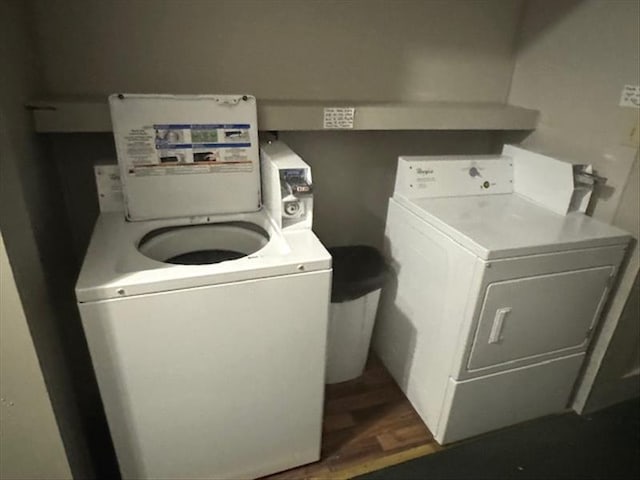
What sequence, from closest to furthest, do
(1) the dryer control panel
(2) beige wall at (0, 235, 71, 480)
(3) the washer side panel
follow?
(2) beige wall at (0, 235, 71, 480) → (3) the washer side panel → (1) the dryer control panel

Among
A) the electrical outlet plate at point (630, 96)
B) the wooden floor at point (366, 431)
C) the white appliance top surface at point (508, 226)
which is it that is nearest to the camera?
the white appliance top surface at point (508, 226)

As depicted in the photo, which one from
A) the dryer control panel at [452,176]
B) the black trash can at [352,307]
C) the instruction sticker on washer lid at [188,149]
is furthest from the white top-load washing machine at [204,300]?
the dryer control panel at [452,176]

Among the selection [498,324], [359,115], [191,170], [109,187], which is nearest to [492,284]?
[498,324]

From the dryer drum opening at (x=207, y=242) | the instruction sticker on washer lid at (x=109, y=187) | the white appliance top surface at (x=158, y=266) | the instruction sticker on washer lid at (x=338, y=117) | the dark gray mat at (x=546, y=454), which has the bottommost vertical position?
the dark gray mat at (x=546, y=454)

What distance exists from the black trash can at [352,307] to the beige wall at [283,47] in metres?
0.71

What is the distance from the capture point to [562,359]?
1.57 m

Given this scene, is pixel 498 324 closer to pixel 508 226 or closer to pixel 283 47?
pixel 508 226

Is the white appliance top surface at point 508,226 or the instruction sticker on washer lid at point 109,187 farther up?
the instruction sticker on washer lid at point 109,187

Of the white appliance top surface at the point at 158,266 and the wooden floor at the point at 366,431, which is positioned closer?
the white appliance top surface at the point at 158,266

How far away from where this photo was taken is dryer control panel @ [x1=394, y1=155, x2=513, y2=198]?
5.33 ft

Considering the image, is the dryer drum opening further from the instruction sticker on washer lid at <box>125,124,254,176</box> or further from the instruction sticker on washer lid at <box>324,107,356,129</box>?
the instruction sticker on washer lid at <box>324,107,356,129</box>

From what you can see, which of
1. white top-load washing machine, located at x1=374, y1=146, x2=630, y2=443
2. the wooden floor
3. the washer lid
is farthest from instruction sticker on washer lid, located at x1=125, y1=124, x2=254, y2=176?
the wooden floor

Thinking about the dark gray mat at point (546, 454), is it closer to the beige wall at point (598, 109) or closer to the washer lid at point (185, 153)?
the beige wall at point (598, 109)

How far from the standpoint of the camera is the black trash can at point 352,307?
5.38 ft
